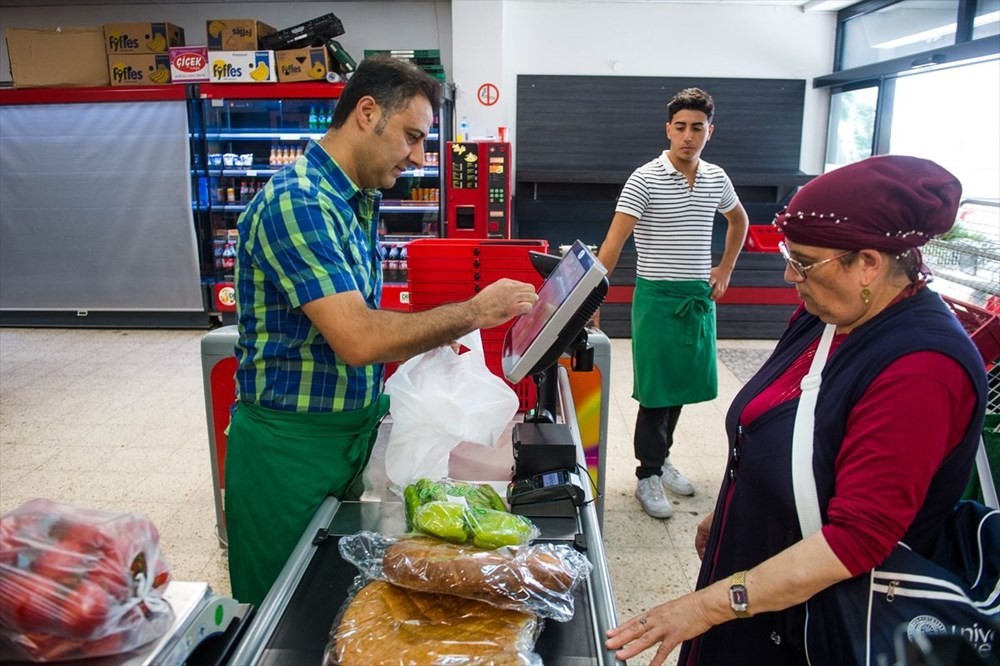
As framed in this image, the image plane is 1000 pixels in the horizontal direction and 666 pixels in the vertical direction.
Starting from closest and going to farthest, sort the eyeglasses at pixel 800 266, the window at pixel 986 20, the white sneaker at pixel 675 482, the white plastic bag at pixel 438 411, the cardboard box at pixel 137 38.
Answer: the eyeglasses at pixel 800 266, the white plastic bag at pixel 438 411, the white sneaker at pixel 675 482, the window at pixel 986 20, the cardboard box at pixel 137 38

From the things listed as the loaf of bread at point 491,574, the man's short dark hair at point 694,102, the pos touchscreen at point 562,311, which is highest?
the man's short dark hair at point 694,102

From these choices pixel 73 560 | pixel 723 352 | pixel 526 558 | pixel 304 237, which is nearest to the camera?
pixel 73 560

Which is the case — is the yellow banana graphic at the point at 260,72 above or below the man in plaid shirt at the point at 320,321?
above

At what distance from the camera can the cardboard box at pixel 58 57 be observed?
594 centimetres

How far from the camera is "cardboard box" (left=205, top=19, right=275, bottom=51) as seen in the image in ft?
19.1

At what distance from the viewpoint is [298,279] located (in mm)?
1336

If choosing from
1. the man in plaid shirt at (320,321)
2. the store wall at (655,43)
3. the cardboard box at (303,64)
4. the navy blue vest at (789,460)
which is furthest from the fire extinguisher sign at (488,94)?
the navy blue vest at (789,460)

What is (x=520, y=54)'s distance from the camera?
6574mm

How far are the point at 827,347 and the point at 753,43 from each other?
20.3 feet

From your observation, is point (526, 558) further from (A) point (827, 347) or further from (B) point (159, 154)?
(B) point (159, 154)

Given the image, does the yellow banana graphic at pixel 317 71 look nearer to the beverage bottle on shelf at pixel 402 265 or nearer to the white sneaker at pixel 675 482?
the beverage bottle on shelf at pixel 402 265

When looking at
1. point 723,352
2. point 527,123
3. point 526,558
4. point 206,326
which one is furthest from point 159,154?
point 526,558

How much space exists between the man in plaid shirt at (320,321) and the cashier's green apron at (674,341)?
174cm

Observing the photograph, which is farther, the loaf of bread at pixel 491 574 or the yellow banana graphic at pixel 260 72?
the yellow banana graphic at pixel 260 72
